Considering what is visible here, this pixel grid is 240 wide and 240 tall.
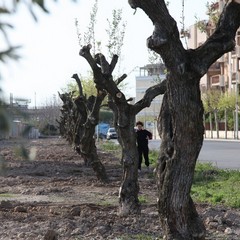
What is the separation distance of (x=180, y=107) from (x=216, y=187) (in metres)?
9.03

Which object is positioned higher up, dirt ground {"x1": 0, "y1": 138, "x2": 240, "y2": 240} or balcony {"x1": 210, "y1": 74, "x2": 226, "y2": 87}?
balcony {"x1": 210, "y1": 74, "x2": 226, "y2": 87}

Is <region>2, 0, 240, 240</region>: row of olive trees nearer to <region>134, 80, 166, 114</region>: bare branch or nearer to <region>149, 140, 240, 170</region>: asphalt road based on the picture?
<region>134, 80, 166, 114</region>: bare branch

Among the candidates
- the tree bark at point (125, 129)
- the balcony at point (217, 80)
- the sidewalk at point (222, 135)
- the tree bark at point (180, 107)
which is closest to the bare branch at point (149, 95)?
the tree bark at point (125, 129)

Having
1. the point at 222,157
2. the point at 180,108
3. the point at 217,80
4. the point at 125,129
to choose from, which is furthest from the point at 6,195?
the point at 217,80

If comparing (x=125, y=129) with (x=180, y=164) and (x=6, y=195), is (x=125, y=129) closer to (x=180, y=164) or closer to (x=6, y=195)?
(x=180, y=164)

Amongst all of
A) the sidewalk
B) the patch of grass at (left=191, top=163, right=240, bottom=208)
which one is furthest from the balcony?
the patch of grass at (left=191, top=163, right=240, bottom=208)

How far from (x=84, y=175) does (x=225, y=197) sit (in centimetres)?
714

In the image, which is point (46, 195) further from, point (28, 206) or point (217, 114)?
point (217, 114)

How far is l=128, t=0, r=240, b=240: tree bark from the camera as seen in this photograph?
702cm

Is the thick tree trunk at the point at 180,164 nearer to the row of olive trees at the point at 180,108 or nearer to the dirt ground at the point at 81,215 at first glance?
the row of olive trees at the point at 180,108

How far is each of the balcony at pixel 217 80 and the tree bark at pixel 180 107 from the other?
7783 cm

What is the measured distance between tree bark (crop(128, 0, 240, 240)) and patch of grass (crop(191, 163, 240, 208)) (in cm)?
466

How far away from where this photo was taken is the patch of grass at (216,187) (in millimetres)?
12891

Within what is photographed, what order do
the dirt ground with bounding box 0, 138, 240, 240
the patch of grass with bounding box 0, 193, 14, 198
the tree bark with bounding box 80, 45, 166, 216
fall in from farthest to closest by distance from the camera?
the patch of grass with bounding box 0, 193, 14, 198 → the tree bark with bounding box 80, 45, 166, 216 → the dirt ground with bounding box 0, 138, 240, 240
